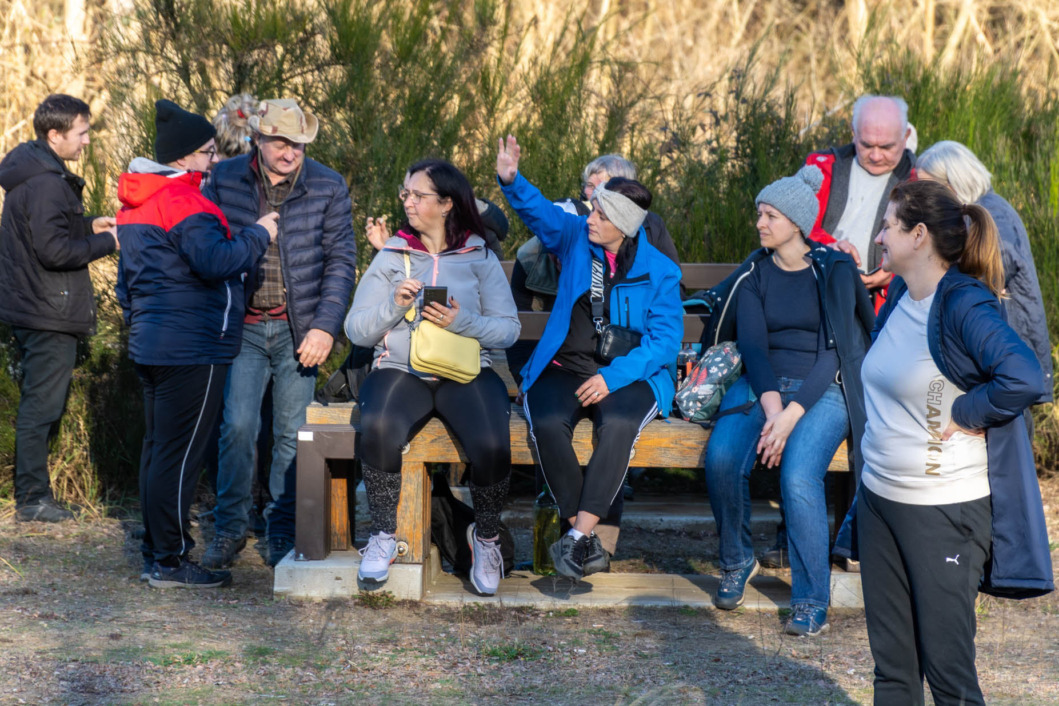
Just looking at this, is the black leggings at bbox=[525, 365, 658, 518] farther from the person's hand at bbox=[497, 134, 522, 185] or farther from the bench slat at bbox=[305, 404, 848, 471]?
the person's hand at bbox=[497, 134, 522, 185]

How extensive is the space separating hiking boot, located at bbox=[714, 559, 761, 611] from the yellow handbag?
1.29m

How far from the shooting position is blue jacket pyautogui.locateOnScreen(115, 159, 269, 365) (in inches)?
173

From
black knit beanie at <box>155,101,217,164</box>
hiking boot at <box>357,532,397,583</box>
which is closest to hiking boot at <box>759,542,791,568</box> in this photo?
hiking boot at <box>357,532,397,583</box>

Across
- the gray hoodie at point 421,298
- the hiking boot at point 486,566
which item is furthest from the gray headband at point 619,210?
the hiking boot at point 486,566

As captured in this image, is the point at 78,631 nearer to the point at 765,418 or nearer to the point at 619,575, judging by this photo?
the point at 619,575

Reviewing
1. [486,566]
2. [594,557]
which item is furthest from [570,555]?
[486,566]

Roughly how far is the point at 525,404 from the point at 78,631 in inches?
73.2

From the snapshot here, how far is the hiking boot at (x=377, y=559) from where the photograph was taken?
A: 4.40 meters

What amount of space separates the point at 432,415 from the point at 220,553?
1.22 m

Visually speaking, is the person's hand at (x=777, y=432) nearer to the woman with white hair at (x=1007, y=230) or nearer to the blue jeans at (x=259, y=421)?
the woman with white hair at (x=1007, y=230)

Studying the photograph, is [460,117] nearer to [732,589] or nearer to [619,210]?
[619,210]

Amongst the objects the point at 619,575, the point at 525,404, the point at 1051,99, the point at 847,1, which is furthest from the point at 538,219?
the point at 847,1

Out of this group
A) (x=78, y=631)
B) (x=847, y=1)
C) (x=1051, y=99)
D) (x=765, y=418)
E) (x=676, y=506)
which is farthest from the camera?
(x=847, y=1)

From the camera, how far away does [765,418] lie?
176 inches
